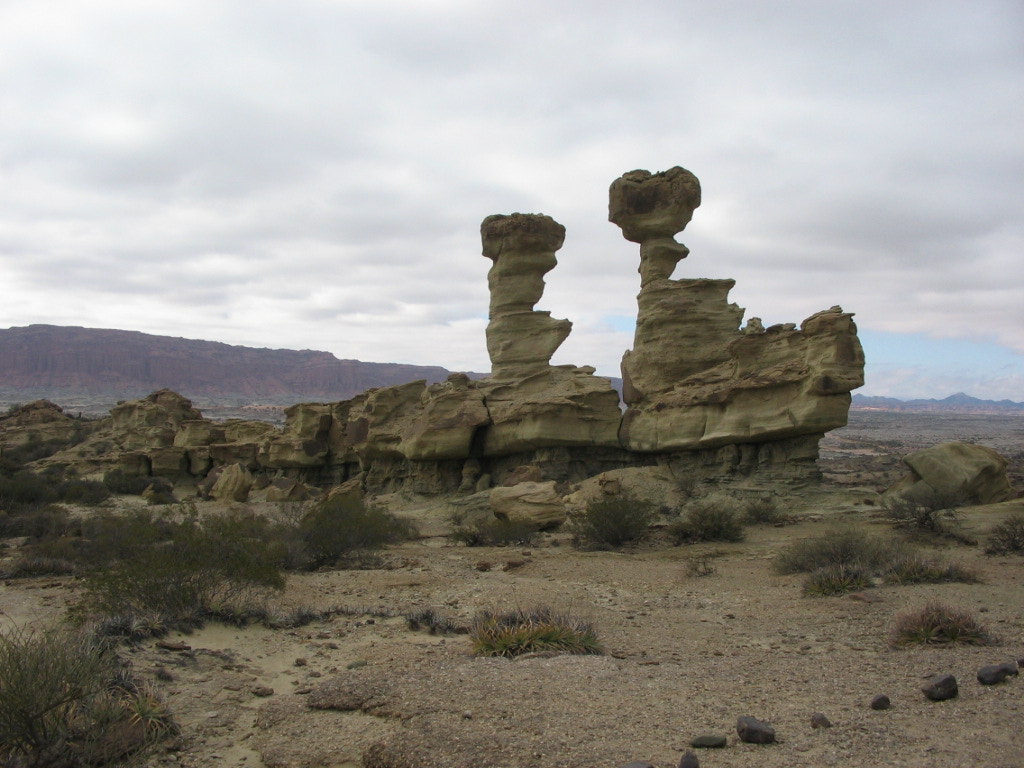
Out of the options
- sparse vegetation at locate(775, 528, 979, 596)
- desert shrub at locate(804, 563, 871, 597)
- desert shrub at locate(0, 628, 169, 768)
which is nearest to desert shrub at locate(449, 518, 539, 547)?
sparse vegetation at locate(775, 528, 979, 596)

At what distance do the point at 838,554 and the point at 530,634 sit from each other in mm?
6278

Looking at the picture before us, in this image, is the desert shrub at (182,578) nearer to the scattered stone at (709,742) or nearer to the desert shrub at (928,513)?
the scattered stone at (709,742)

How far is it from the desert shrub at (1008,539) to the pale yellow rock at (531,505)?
8842mm

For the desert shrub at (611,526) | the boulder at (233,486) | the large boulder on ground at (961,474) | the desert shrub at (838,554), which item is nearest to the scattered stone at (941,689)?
the desert shrub at (838,554)

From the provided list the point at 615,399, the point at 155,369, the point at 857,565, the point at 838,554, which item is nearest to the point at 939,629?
the point at 857,565

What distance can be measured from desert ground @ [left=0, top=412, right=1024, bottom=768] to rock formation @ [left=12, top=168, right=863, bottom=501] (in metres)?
8.22

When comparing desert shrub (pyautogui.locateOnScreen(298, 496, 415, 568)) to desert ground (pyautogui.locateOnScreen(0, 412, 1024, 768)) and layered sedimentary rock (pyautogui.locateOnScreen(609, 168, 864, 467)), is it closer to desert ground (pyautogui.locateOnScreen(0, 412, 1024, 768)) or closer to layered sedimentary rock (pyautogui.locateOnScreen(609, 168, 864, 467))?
desert ground (pyautogui.locateOnScreen(0, 412, 1024, 768))

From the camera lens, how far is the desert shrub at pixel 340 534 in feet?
44.5

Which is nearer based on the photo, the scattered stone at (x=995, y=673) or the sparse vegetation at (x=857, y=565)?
the scattered stone at (x=995, y=673)

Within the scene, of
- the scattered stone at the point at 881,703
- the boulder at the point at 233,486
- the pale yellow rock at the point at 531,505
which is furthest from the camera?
the boulder at the point at 233,486

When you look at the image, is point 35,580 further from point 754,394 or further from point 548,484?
point 754,394

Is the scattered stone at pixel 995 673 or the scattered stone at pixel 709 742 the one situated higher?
the scattered stone at pixel 995 673

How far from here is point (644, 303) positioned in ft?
74.1

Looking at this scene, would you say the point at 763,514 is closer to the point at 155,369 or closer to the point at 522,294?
the point at 522,294
